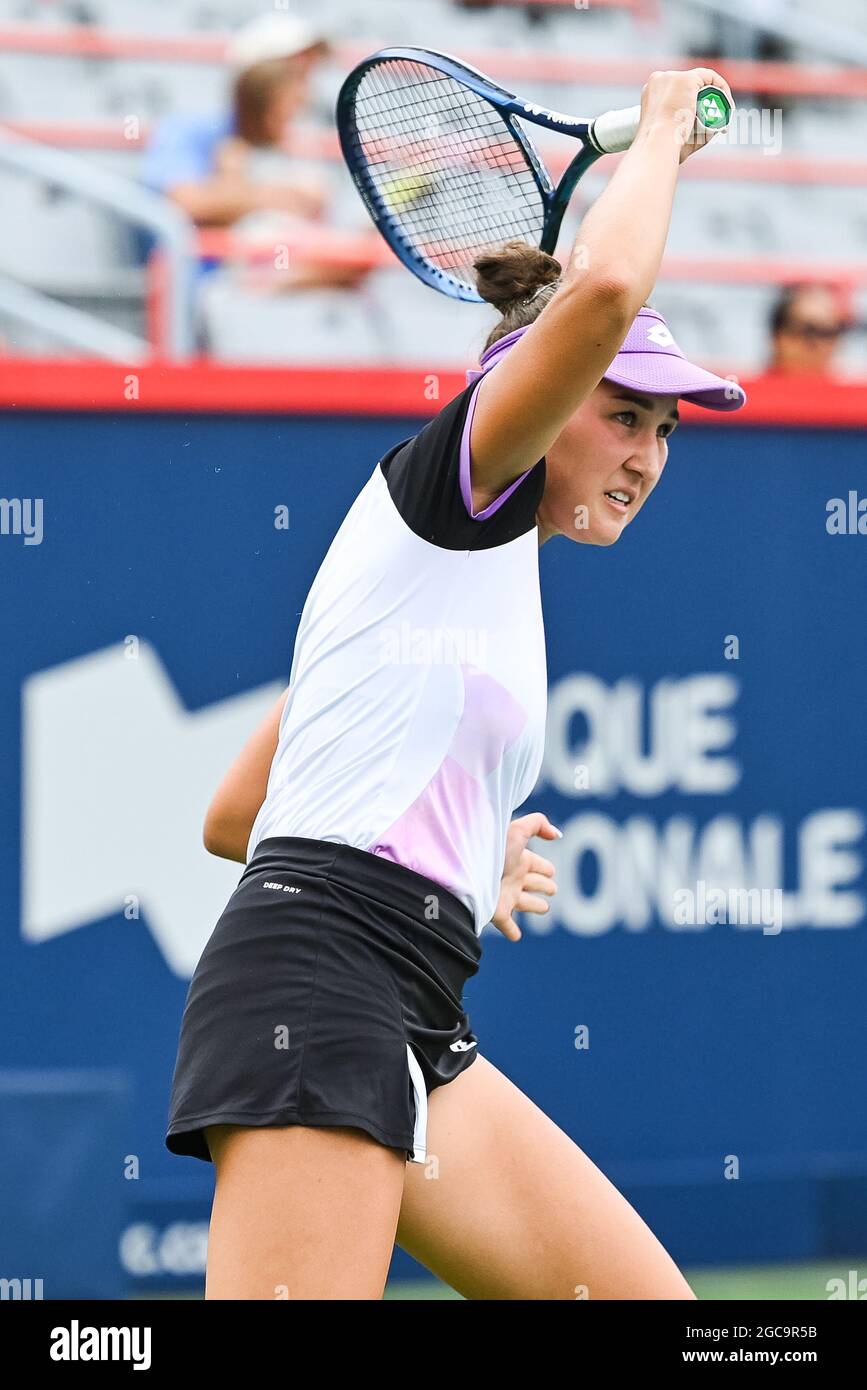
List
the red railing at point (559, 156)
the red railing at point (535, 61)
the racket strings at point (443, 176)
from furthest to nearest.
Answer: the red railing at point (535, 61) → the red railing at point (559, 156) → the racket strings at point (443, 176)

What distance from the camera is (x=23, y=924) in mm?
4578

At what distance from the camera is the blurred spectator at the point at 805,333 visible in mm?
6559

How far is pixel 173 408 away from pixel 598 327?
268 cm

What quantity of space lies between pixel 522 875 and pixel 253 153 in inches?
174

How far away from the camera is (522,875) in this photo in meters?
2.74

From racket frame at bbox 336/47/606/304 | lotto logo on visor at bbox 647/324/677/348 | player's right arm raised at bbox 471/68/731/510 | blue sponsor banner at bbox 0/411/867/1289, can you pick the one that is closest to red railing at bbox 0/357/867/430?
blue sponsor banner at bbox 0/411/867/1289

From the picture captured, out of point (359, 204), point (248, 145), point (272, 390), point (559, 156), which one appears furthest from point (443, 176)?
point (359, 204)

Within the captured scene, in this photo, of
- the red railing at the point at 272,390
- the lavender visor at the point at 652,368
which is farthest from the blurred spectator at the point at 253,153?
the lavender visor at the point at 652,368

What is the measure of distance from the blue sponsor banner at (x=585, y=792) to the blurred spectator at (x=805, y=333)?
1.64 m

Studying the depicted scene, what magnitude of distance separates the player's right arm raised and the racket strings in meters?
0.83

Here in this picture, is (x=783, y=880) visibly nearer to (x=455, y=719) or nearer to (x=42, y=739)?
(x=42, y=739)

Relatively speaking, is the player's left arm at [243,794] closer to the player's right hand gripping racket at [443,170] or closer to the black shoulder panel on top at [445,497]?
the black shoulder panel on top at [445,497]

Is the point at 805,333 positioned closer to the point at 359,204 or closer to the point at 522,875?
the point at 359,204


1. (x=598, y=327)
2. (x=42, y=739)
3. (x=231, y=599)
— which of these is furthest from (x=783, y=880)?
(x=598, y=327)
